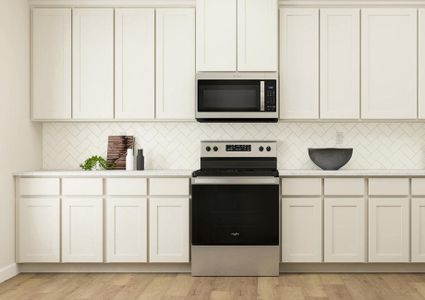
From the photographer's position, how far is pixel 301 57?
492 cm

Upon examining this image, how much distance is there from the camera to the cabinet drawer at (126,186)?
4668 mm

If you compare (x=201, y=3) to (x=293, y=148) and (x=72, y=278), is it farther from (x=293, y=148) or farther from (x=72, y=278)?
(x=72, y=278)

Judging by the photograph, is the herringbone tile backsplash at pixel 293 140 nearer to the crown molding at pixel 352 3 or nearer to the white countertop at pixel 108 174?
the white countertop at pixel 108 174

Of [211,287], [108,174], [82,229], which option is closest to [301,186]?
[211,287]

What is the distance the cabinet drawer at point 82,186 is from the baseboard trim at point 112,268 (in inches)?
23.9

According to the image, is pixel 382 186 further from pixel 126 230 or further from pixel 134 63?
pixel 134 63

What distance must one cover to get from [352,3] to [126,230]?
8.87 feet

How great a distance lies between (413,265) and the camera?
15.4 feet

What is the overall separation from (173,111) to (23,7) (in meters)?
1.54

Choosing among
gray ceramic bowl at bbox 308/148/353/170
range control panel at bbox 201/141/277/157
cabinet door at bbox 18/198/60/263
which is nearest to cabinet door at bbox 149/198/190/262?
range control panel at bbox 201/141/277/157

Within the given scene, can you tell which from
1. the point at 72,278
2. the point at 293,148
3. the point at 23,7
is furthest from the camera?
the point at 293,148

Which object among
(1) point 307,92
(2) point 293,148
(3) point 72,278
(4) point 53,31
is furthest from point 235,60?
(3) point 72,278

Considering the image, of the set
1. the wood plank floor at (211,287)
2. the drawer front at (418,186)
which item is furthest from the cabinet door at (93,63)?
the drawer front at (418,186)

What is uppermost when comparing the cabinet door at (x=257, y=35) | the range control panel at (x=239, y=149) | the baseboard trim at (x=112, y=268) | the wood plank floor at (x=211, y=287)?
the cabinet door at (x=257, y=35)
